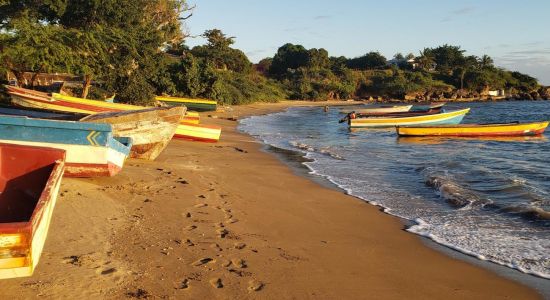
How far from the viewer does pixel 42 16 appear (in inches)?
955

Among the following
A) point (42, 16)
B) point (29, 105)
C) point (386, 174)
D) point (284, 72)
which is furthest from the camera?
point (284, 72)

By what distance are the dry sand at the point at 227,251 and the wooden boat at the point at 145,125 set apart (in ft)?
4.36

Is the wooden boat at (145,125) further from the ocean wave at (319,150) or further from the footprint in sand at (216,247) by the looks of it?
the ocean wave at (319,150)

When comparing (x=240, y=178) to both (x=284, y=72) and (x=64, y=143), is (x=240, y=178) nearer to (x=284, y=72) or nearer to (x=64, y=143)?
(x=64, y=143)

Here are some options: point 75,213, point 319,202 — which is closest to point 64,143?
A: point 75,213

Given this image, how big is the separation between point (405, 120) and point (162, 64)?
1535 centimetres

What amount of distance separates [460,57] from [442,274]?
10162 cm

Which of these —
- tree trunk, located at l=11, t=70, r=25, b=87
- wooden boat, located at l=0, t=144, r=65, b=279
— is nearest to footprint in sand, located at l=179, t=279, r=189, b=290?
wooden boat, located at l=0, t=144, r=65, b=279

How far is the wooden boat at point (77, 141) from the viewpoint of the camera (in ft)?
22.8

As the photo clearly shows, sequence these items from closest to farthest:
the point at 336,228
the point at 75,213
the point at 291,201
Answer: the point at 75,213, the point at 336,228, the point at 291,201

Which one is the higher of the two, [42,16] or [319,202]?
[42,16]

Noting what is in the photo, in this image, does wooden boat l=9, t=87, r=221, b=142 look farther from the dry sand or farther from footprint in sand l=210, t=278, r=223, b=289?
footprint in sand l=210, t=278, r=223, b=289

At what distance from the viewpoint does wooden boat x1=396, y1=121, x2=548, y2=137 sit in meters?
21.6

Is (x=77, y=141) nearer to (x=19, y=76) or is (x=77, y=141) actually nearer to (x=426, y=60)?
(x=19, y=76)
